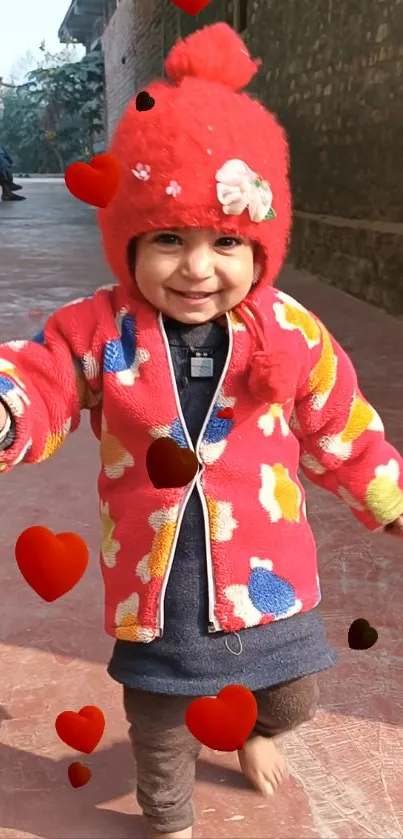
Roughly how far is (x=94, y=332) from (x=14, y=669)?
3.10ft

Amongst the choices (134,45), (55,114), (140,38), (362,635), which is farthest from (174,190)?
(55,114)

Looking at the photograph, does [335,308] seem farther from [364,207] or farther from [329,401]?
[329,401]

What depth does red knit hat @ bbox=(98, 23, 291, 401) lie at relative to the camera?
1.36 metres

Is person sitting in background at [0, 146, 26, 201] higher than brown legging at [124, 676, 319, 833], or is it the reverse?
brown legging at [124, 676, 319, 833]

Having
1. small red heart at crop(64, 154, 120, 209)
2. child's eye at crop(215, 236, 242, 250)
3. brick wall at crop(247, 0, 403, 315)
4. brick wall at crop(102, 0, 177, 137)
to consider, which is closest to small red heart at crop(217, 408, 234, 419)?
child's eye at crop(215, 236, 242, 250)

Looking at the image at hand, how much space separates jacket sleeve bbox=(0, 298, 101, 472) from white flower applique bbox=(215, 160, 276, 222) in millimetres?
283

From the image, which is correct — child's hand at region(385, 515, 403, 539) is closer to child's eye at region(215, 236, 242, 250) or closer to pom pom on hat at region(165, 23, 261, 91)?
child's eye at region(215, 236, 242, 250)

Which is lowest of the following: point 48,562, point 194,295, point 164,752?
point 164,752

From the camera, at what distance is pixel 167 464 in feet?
4.42

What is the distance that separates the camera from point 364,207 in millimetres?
6387

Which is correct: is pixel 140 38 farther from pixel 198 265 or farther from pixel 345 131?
pixel 198 265

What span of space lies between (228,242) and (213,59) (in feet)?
0.98

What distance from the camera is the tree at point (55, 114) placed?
29203 millimetres

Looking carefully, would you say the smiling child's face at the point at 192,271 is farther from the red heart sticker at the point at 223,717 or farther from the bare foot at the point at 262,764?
the bare foot at the point at 262,764
